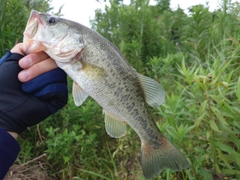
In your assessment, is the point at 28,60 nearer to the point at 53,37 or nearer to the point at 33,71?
the point at 33,71

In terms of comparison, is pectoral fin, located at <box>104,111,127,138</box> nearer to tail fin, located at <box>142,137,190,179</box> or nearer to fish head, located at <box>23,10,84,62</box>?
tail fin, located at <box>142,137,190,179</box>

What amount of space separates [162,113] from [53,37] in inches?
34.1

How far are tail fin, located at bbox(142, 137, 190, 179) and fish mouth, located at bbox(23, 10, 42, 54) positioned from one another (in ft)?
2.73

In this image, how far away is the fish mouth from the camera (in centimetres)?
177

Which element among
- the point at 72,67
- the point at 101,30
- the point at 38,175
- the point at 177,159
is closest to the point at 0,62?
the point at 72,67

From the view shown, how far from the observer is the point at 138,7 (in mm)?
4270

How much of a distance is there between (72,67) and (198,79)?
2.38 ft

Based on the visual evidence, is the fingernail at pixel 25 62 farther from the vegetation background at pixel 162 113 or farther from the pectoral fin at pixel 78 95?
the vegetation background at pixel 162 113

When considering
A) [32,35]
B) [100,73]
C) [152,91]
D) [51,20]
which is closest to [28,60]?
[32,35]

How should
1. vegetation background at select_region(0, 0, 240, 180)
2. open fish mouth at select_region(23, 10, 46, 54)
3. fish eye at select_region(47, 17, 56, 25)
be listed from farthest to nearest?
1. vegetation background at select_region(0, 0, 240, 180)
2. fish eye at select_region(47, 17, 56, 25)
3. open fish mouth at select_region(23, 10, 46, 54)

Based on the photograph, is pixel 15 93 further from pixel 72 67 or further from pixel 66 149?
pixel 66 149

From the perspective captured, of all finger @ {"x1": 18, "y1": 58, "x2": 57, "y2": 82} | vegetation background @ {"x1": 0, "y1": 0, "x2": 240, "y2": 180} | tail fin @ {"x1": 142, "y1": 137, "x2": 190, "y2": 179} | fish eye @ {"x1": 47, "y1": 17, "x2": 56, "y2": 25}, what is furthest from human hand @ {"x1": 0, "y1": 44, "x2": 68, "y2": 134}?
vegetation background @ {"x1": 0, "y1": 0, "x2": 240, "y2": 180}

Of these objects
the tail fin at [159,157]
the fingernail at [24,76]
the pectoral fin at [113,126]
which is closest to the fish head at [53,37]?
the fingernail at [24,76]

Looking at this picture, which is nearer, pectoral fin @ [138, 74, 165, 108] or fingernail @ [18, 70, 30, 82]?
fingernail @ [18, 70, 30, 82]
